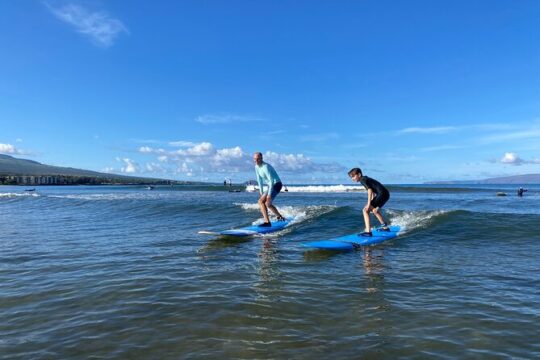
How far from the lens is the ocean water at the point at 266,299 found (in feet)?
16.1

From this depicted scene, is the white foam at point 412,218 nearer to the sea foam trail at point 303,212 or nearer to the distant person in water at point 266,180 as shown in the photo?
the sea foam trail at point 303,212

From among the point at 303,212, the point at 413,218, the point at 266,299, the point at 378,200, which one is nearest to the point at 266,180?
the point at 378,200

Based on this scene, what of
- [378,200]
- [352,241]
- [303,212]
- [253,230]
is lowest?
[352,241]

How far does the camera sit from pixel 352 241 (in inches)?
464

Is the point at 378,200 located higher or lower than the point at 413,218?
higher

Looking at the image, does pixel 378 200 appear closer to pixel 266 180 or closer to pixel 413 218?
pixel 266 180

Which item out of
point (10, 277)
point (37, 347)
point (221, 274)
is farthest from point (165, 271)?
point (37, 347)

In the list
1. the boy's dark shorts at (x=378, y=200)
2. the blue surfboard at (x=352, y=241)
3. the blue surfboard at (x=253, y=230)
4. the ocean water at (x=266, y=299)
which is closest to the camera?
the ocean water at (x=266, y=299)

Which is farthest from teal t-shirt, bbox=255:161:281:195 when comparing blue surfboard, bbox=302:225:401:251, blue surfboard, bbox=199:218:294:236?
blue surfboard, bbox=302:225:401:251

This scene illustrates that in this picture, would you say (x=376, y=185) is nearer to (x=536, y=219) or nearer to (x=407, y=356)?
(x=536, y=219)

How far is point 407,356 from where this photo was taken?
4648mm

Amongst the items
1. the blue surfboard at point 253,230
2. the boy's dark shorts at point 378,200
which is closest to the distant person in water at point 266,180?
the blue surfboard at point 253,230

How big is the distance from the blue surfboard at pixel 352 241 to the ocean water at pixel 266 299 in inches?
10.7

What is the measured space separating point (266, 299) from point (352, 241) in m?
5.63
